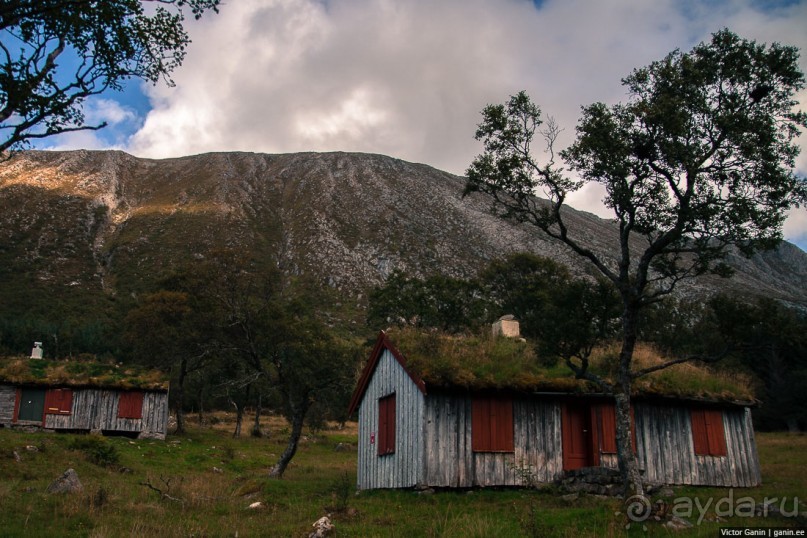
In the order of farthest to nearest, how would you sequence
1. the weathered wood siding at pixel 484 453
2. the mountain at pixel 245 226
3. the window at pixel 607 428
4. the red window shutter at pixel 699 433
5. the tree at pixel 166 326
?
the mountain at pixel 245 226 → the tree at pixel 166 326 → the red window shutter at pixel 699 433 → the window at pixel 607 428 → the weathered wood siding at pixel 484 453

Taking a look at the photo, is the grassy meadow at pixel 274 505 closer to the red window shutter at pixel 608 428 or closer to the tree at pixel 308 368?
the red window shutter at pixel 608 428

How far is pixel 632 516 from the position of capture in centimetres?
1318

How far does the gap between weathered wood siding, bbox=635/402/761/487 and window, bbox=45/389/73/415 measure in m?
34.4

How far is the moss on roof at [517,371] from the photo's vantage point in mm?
19062

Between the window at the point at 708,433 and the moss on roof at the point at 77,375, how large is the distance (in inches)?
1287

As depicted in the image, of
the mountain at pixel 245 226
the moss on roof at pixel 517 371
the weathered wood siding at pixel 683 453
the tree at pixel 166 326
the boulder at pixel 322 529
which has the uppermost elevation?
the mountain at pixel 245 226

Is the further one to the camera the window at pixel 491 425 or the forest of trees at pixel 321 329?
the forest of trees at pixel 321 329

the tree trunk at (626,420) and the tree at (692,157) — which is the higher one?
the tree at (692,157)

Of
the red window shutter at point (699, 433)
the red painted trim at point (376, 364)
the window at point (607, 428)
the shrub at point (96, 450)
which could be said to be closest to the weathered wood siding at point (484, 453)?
the red painted trim at point (376, 364)

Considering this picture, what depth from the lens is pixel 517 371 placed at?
20.2m

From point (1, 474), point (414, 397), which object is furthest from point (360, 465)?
point (1, 474)

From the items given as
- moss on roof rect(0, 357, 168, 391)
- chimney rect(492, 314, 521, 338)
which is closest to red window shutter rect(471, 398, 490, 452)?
chimney rect(492, 314, 521, 338)

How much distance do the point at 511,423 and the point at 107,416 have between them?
100.0 feet

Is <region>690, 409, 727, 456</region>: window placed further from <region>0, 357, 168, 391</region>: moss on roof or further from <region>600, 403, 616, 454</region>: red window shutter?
<region>0, 357, 168, 391</region>: moss on roof
